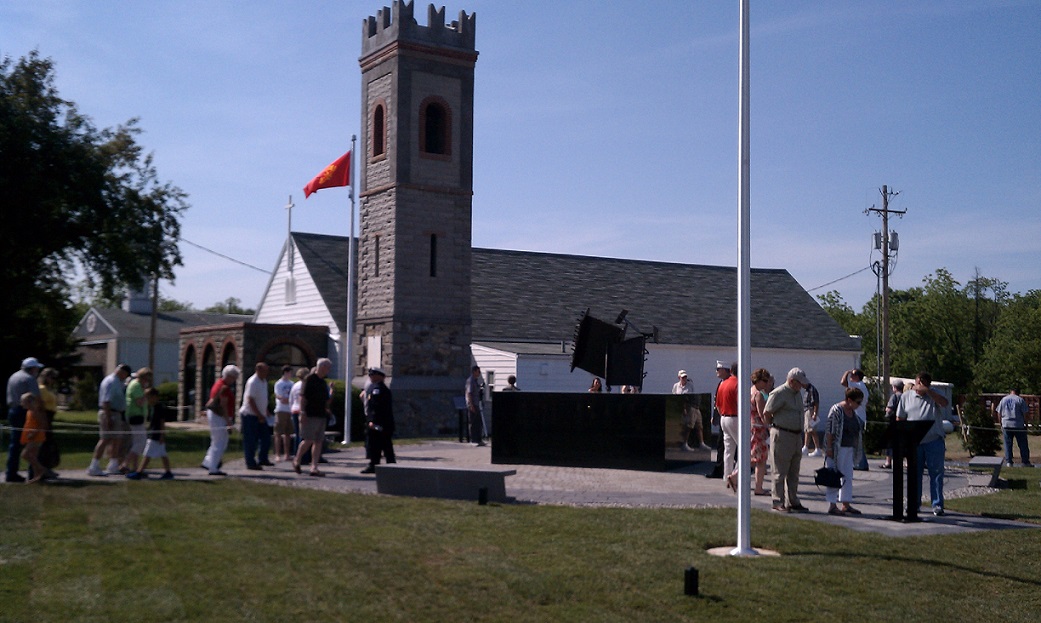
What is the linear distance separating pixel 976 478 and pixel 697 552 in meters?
10.7

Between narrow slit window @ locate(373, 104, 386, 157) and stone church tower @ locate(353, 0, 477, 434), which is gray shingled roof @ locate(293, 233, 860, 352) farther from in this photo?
narrow slit window @ locate(373, 104, 386, 157)

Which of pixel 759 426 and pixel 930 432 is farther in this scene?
pixel 759 426

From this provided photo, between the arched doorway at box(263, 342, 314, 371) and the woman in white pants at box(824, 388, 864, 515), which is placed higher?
→ the arched doorway at box(263, 342, 314, 371)

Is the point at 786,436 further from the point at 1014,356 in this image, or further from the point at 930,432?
the point at 1014,356

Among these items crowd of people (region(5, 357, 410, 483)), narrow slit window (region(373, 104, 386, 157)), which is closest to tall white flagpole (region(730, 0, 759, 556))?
crowd of people (region(5, 357, 410, 483))

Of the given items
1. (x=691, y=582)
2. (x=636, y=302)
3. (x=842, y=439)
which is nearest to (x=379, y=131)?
(x=636, y=302)

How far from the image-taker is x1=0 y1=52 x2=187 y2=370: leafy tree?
29.4m

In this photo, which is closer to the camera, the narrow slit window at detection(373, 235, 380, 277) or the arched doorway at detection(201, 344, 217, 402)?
the narrow slit window at detection(373, 235, 380, 277)

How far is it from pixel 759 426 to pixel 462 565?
6.87 m

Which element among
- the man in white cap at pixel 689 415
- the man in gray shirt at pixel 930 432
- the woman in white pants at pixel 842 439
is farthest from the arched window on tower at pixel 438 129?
the woman in white pants at pixel 842 439

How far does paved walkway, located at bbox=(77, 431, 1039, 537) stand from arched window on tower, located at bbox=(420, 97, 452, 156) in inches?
574

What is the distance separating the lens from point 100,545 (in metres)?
10.5

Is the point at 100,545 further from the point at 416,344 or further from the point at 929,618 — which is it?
the point at 416,344

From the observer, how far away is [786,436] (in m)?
13.8
